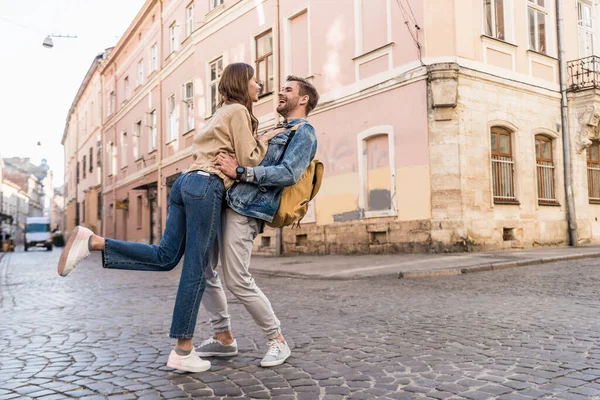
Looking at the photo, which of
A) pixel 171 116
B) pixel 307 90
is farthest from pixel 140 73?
pixel 307 90

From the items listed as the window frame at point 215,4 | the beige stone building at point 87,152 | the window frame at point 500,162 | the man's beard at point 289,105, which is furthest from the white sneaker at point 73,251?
the beige stone building at point 87,152

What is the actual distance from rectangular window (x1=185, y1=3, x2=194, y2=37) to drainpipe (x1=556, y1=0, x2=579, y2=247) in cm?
1403

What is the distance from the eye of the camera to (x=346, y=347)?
152 inches

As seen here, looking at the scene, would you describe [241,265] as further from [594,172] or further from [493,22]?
[594,172]

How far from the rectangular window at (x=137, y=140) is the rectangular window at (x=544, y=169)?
20.9 meters

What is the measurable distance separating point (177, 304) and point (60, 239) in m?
49.9

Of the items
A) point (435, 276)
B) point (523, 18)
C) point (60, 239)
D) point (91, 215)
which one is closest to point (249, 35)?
point (523, 18)

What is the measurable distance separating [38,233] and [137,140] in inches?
448

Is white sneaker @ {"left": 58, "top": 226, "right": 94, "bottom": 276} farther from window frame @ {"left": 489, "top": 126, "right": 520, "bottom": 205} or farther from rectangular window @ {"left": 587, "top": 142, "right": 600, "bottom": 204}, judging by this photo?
rectangular window @ {"left": 587, "top": 142, "right": 600, "bottom": 204}

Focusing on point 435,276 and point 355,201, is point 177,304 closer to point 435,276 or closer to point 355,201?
point 435,276

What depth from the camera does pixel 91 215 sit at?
4078 centimetres

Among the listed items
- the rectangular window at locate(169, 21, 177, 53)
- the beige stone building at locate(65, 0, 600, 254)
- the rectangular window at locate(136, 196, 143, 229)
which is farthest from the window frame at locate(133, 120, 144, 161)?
the beige stone building at locate(65, 0, 600, 254)

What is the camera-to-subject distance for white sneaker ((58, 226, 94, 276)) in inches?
121

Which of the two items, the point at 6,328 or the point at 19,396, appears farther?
the point at 6,328
